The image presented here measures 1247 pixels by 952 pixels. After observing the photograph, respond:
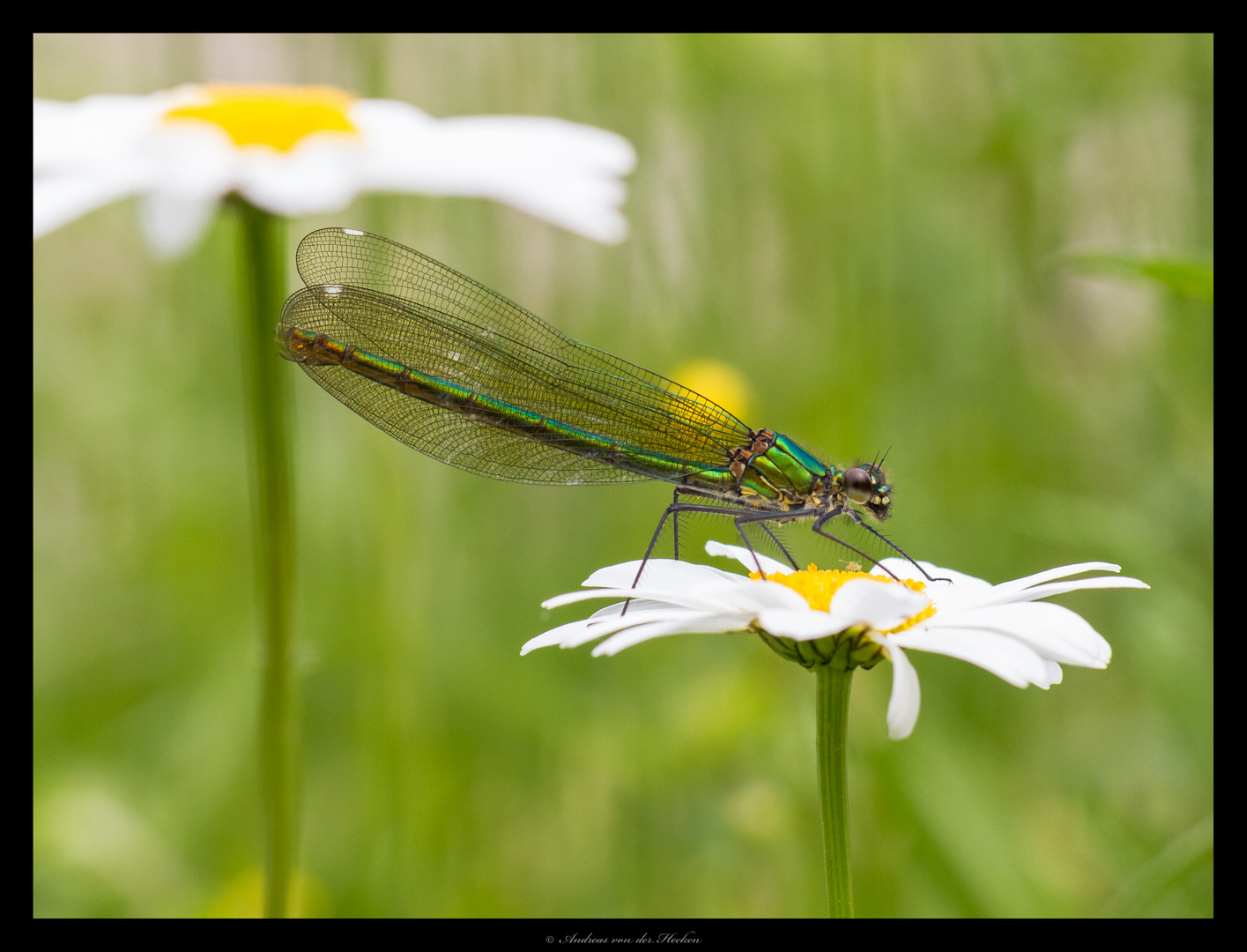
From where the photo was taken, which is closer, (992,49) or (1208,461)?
(1208,461)

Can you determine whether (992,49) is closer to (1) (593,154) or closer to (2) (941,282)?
(2) (941,282)

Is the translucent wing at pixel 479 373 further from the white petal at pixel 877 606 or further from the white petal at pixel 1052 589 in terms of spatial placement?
the white petal at pixel 877 606

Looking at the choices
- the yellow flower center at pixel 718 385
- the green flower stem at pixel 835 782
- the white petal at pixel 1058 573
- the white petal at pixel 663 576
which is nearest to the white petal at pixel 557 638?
the white petal at pixel 663 576

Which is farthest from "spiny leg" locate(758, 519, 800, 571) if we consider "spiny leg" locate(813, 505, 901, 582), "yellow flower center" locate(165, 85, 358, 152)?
"yellow flower center" locate(165, 85, 358, 152)

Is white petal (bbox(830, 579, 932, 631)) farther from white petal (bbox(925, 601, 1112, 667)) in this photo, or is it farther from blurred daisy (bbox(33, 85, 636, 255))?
blurred daisy (bbox(33, 85, 636, 255))
